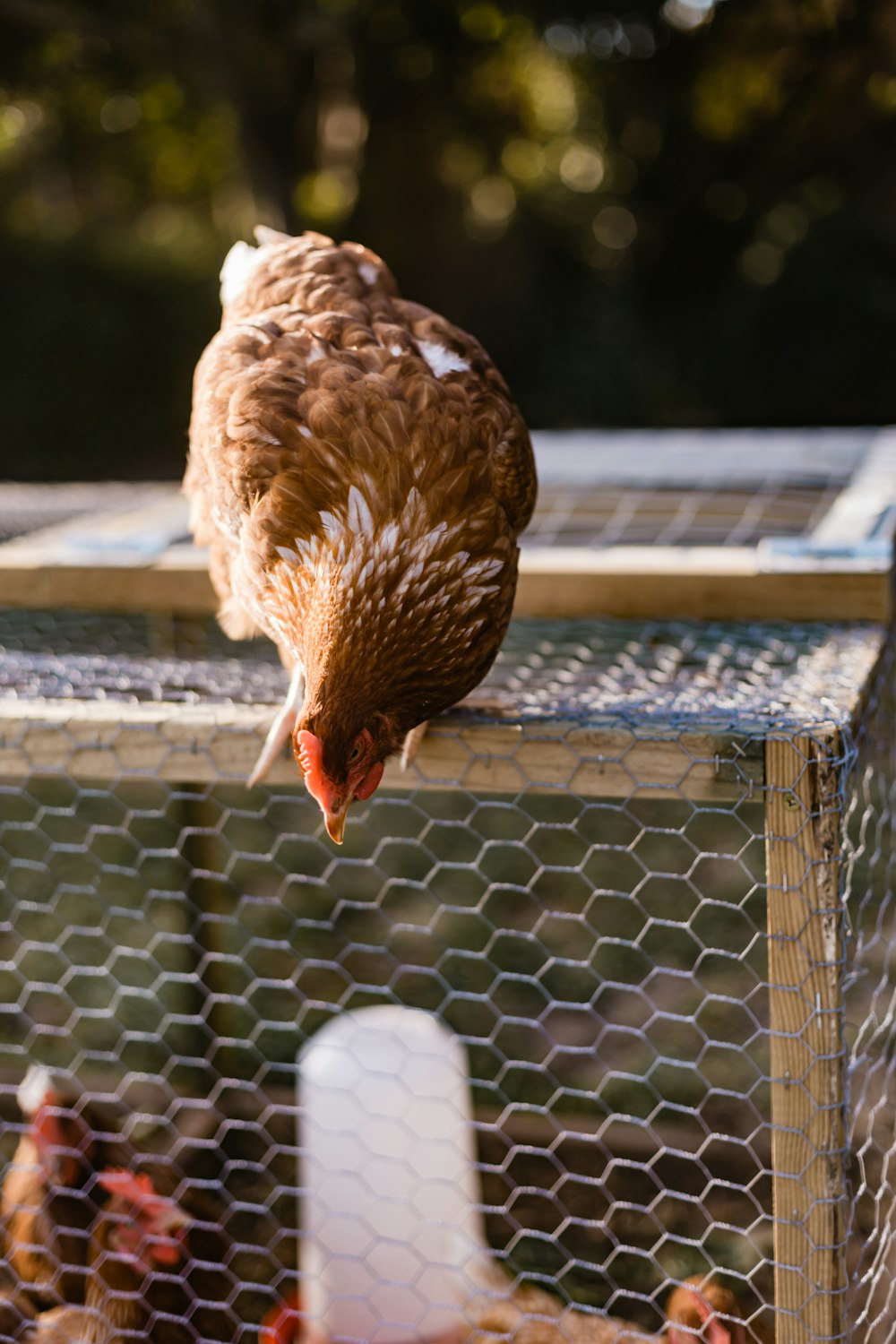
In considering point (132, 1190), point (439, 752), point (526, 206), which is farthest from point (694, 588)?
point (526, 206)

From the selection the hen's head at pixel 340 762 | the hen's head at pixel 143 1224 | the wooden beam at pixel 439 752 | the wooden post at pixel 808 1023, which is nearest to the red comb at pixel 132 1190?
the hen's head at pixel 143 1224

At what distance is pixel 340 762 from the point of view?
3.88 ft

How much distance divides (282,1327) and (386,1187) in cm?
22

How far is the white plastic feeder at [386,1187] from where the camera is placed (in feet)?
5.51

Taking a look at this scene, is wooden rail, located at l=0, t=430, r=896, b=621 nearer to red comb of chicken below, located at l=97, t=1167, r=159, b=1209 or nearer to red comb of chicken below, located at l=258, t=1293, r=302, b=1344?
red comb of chicken below, located at l=97, t=1167, r=159, b=1209

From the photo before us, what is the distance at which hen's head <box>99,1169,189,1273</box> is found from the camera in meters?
1.63

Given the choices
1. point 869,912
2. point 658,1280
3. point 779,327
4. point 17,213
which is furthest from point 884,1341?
point 17,213

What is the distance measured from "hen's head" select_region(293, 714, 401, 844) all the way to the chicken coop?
10 cm

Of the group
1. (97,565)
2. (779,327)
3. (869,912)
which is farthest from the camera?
(779,327)

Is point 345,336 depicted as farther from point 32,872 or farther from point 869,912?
point 32,872

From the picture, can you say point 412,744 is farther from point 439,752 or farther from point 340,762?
point 340,762

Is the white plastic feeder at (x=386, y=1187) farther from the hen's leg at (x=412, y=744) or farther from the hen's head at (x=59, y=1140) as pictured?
the hen's leg at (x=412, y=744)

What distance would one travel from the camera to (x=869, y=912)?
245 centimetres

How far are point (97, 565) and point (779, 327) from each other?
7.71 metres
